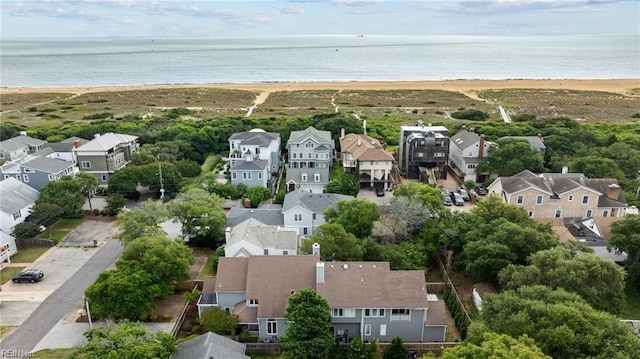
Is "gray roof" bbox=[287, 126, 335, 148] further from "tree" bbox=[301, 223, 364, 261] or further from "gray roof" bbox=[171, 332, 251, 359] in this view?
"gray roof" bbox=[171, 332, 251, 359]

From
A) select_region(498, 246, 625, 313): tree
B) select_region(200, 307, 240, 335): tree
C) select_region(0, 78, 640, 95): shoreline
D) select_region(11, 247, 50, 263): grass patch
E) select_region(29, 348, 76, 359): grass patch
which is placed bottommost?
select_region(29, 348, 76, 359): grass patch

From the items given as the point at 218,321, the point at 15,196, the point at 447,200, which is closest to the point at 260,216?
the point at 218,321

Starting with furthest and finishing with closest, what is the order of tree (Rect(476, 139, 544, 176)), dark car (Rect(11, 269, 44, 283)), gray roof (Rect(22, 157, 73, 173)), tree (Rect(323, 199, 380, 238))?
tree (Rect(476, 139, 544, 176))
gray roof (Rect(22, 157, 73, 173))
tree (Rect(323, 199, 380, 238))
dark car (Rect(11, 269, 44, 283))

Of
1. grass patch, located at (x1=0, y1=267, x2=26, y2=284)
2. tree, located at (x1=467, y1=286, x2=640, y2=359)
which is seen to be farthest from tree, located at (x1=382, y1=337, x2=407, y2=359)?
grass patch, located at (x1=0, y1=267, x2=26, y2=284)

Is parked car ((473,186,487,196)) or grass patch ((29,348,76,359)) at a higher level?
parked car ((473,186,487,196))

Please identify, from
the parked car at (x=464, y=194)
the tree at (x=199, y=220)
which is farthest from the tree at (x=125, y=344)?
the parked car at (x=464, y=194)

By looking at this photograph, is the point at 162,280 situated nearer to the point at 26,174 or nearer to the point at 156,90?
the point at 26,174

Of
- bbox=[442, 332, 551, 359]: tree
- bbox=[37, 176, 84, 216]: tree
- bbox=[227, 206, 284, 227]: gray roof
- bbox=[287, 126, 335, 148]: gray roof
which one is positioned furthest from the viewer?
bbox=[287, 126, 335, 148]: gray roof
